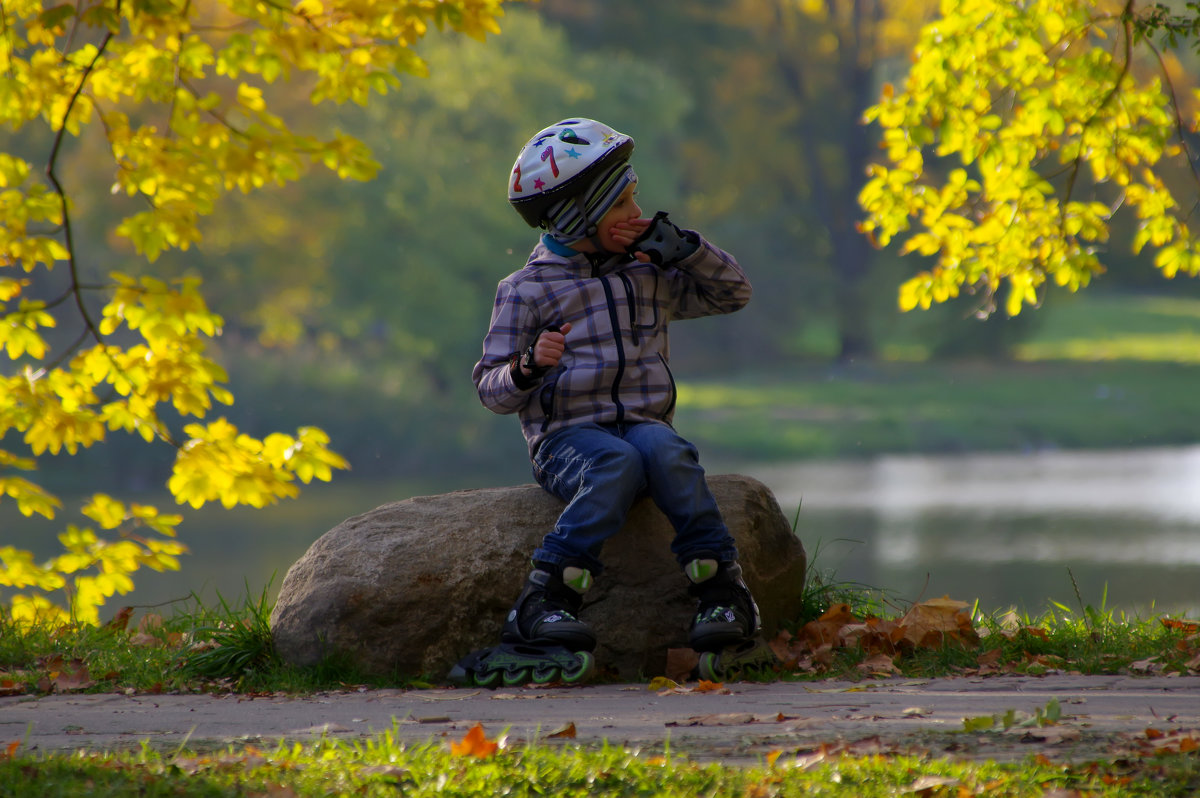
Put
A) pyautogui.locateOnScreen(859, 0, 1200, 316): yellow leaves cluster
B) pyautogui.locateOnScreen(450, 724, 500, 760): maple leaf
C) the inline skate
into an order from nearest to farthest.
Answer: pyautogui.locateOnScreen(450, 724, 500, 760): maple leaf, the inline skate, pyautogui.locateOnScreen(859, 0, 1200, 316): yellow leaves cluster

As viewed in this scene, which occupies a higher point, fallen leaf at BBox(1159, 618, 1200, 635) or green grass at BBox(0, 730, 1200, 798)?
green grass at BBox(0, 730, 1200, 798)

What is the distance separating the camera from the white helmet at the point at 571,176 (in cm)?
355

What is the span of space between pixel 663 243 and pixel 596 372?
1.44ft

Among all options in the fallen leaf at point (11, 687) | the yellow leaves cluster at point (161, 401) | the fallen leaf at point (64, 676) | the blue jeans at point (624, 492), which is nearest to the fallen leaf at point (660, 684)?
the blue jeans at point (624, 492)

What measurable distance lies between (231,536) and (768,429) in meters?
10.4

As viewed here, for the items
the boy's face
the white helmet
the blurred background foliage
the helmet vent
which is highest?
the blurred background foliage

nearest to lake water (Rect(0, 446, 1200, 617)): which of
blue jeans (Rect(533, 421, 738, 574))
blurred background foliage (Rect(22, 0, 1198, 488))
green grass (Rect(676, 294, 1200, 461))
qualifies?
green grass (Rect(676, 294, 1200, 461))

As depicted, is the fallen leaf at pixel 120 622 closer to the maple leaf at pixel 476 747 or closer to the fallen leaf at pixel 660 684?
the fallen leaf at pixel 660 684

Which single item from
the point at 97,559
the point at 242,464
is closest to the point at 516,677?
the point at 242,464

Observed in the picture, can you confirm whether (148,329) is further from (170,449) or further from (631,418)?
(170,449)

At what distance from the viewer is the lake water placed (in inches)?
460

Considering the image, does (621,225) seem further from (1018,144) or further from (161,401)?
(1018,144)

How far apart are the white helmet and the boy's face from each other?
31 millimetres

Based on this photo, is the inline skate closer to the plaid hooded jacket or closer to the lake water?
the plaid hooded jacket
